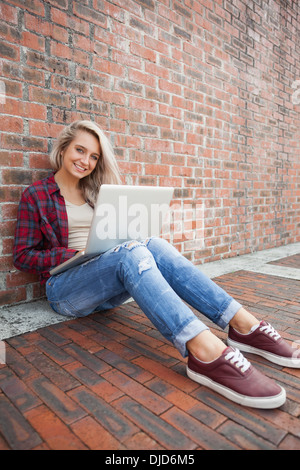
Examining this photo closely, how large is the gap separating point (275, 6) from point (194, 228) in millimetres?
3279

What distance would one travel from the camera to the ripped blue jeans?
1325 mm

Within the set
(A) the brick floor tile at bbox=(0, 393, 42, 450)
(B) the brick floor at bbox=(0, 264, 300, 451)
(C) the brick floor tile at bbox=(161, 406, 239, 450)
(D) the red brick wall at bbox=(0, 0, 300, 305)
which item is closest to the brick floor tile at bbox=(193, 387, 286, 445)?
(B) the brick floor at bbox=(0, 264, 300, 451)

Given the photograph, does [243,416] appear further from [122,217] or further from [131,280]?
[122,217]

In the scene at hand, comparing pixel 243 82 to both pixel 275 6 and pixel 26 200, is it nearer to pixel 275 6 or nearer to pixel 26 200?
pixel 275 6

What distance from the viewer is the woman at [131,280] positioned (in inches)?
49.4

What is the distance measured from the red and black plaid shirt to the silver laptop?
0.37 feet

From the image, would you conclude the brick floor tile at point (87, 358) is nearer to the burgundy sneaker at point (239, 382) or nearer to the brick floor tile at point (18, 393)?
the brick floor tile at point (18, 393)

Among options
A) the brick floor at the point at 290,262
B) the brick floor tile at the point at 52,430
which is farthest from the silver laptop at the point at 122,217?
the brick floor at the point at 290,262

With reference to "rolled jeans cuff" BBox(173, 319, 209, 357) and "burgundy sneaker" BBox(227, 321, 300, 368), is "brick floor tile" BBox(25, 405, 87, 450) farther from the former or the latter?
"burgundy sneaker" BBox(227, 321, 300, 368)

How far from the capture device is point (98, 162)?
2.04m

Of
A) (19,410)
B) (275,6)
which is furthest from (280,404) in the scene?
(275,6)

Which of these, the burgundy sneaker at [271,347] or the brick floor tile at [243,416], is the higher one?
the burgundy sneaker at [271,347]

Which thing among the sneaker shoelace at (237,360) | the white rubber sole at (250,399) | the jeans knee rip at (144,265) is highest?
the jeans knee rip at (144,265)

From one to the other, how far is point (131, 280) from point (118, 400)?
46 centimetres
